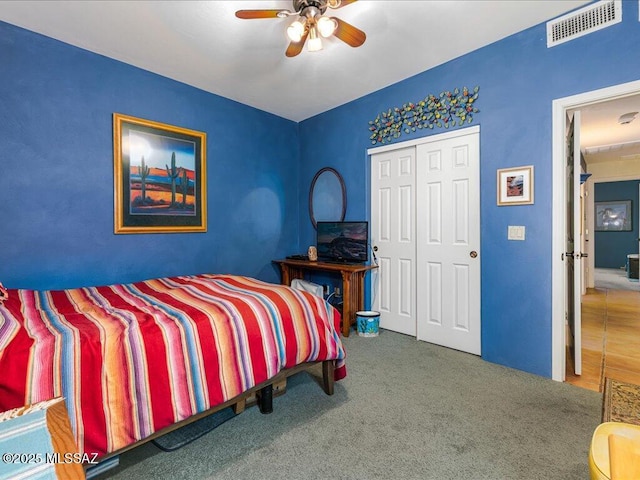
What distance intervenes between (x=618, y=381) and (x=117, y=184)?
4.52 metres

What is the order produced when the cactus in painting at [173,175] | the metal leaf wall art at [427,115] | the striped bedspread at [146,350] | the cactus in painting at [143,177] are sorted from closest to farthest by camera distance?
1. the striped bedspread at [146,350]
2. the metal leaf wall art at [427,115]
3. the cactus in painting at [143,177]
4. the cactus in painting at [173,175]

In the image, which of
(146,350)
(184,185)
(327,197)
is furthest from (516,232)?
(184,185)

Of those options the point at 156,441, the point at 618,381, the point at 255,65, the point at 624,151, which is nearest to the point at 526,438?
the point at 618,381

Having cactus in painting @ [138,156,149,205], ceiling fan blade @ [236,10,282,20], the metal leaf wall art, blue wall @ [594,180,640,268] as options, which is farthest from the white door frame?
blue wall @ [594,180,640,268]

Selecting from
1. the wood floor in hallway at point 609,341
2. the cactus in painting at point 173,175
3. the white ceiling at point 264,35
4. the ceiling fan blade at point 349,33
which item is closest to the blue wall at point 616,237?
the wood floor in hallway at point 609,341

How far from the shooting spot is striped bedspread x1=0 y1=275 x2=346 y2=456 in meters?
1.26

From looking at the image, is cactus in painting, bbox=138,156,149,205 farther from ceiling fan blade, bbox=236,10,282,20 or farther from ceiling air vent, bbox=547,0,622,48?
ceiling air vent, bbox=547,0,622,48

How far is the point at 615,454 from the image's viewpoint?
999 mm

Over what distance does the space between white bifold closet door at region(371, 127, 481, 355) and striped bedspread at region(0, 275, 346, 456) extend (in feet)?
4.64

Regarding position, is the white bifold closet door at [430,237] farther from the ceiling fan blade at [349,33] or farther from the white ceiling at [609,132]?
the ceiling fan blade at [349,33]

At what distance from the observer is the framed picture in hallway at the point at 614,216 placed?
8.15 m

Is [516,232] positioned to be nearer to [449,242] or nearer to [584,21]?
[449,242]

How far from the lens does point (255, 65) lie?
3006 millimetres

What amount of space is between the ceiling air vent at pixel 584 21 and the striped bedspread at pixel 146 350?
106 inches
